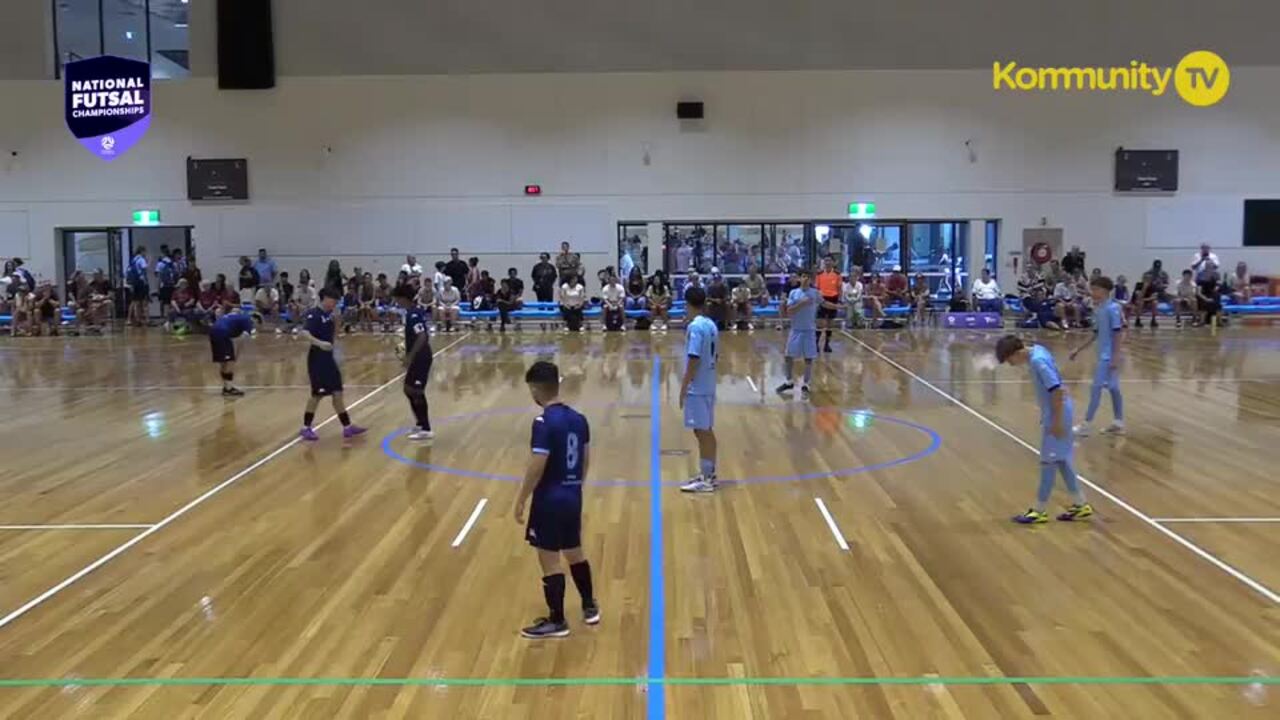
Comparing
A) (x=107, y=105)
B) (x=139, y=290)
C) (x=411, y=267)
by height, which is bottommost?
(x=139, y=290)

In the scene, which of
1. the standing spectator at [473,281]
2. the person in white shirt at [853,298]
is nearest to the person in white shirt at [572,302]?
the standing spectator at [473,281]

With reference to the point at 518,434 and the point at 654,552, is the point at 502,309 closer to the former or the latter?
the point at 518,434

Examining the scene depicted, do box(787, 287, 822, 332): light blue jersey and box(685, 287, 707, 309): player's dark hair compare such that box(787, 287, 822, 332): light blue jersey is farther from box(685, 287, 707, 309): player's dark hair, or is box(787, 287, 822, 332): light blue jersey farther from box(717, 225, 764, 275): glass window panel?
box(717, 225, 764, 275): glass window panel

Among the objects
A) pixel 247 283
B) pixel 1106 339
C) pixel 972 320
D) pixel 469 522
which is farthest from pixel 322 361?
pixel 972 320

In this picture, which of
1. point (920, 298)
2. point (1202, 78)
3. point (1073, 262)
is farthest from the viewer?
point (1202, 78)

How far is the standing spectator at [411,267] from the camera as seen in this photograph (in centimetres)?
2558

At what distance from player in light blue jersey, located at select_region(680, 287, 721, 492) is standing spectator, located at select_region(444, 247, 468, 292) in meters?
17.8

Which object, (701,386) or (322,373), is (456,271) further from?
(701,386)

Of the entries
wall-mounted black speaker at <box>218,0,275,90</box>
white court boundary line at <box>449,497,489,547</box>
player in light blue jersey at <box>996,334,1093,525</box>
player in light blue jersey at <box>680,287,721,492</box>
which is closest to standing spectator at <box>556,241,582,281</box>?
wall-mounted black speaker at <box>218,0,275,90</box>

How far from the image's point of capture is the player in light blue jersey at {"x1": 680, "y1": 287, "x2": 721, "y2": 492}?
868 centimetres

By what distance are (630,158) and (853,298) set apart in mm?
7049

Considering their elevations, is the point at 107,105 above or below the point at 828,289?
above

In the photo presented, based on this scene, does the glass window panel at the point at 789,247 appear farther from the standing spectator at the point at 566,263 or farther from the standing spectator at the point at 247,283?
the standing spectator at the point at 247,283

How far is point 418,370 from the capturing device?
11.2 meters
